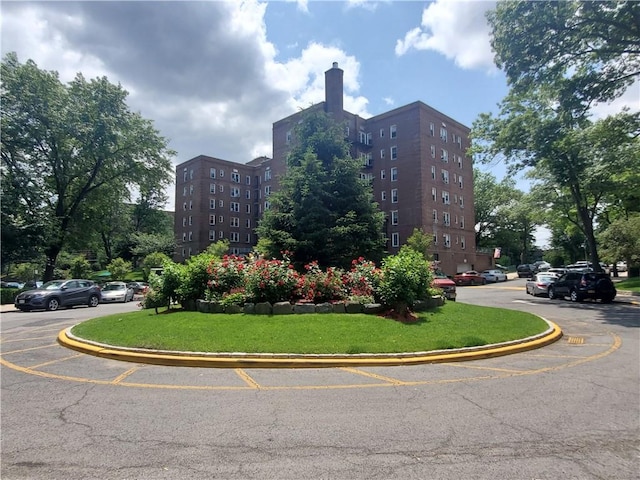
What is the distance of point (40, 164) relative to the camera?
33.9 meters

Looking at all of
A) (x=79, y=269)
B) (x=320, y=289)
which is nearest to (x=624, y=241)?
(x=320, y=289)

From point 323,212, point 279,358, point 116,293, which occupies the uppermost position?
point 323,212

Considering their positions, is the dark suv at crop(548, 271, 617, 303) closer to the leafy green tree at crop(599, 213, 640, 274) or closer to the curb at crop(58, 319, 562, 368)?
the leafy green tree at crop(599, 213, 640, 274)

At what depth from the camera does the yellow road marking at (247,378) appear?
255 inches

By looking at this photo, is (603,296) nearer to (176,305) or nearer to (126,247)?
(176,305)

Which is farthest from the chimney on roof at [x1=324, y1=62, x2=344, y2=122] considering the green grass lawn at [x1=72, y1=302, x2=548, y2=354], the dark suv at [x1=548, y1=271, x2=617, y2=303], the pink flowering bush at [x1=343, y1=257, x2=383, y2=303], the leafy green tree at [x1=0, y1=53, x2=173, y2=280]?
the green grass lawn at [x1=72, y1=302, x2=548, y2=354]

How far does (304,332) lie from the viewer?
30.9ft

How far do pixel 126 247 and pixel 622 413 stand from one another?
246ft

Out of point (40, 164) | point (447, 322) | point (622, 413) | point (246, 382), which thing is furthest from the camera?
point (40, 164)

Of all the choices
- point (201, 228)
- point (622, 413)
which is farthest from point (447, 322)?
point (201, 228)

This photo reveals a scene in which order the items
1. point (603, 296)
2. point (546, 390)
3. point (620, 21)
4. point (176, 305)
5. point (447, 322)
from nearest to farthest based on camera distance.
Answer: point (546, 390)
point (447, 322)
point (176, 305)
point (620, 21)
point (603, 296)

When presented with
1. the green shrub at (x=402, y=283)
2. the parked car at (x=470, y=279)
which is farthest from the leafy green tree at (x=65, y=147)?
the parked car at (x=470, y=279)

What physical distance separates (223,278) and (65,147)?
29.0 meters

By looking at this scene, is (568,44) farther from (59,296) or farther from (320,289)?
(59,296)
